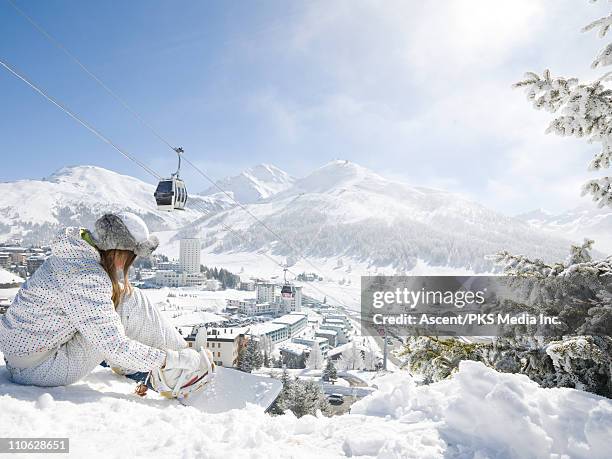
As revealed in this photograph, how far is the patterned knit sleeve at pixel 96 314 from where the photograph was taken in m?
1.90

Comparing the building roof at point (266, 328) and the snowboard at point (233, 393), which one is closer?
the snowboard at point (233, 393)

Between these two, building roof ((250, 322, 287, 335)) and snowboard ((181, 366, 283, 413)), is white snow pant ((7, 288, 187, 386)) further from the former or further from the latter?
building roof ((250, 322, 287, 335))

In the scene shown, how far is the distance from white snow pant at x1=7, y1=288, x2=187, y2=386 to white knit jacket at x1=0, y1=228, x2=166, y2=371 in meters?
0.09

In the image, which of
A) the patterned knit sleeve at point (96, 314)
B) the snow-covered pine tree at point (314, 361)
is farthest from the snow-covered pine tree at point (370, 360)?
the patterned knit sleeve at point (96, 314)

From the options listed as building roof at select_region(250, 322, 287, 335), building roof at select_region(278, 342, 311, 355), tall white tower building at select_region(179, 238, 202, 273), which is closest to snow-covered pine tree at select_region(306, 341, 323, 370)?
building roof at select_region(278, 342, 311, 355)

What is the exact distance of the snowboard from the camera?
2.23m

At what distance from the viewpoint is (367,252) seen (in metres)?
Answer: 136

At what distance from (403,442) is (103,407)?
1485 millimetres

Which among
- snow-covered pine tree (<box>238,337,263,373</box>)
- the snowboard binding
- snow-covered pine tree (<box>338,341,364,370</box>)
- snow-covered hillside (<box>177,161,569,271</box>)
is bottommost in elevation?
snow-covered pine tree (<box>338,341,364,370</box>)

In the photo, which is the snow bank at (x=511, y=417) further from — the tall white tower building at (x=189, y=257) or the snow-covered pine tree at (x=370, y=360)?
the tall white tower building at (x=189, y=257)

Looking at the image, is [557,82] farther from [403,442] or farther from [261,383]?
[261,383]

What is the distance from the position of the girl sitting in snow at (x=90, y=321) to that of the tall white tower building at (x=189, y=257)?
9819cm

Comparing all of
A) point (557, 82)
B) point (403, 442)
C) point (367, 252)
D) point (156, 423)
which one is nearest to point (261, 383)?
point (156, 423)

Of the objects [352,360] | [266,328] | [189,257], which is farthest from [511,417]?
[189,257]
